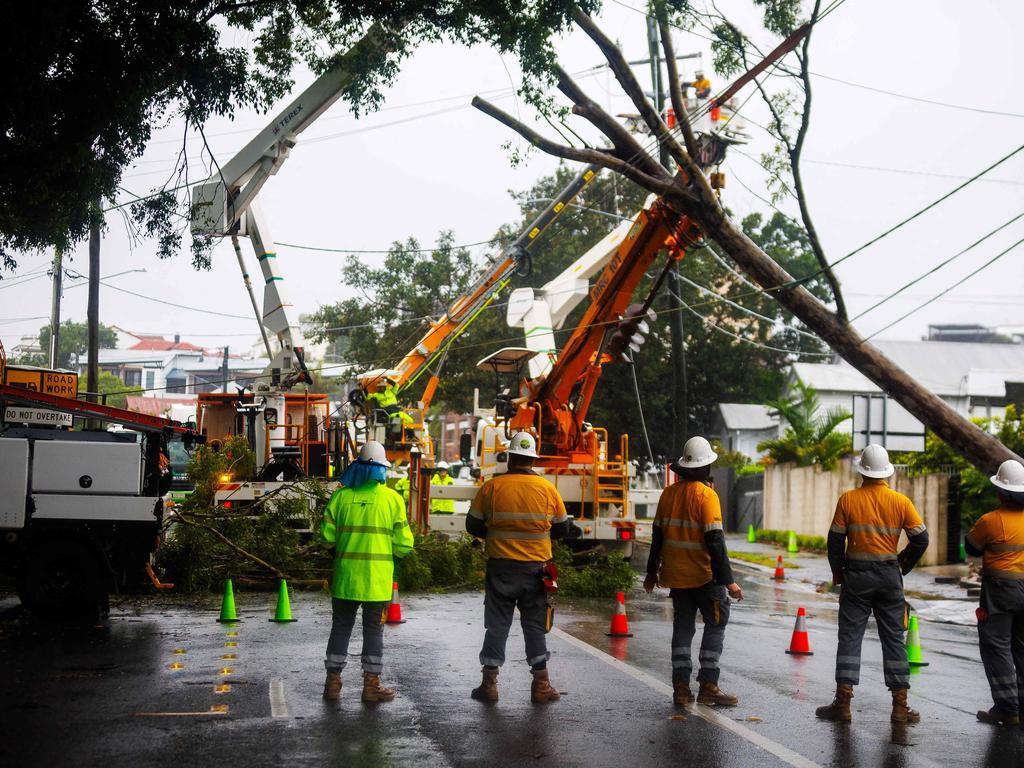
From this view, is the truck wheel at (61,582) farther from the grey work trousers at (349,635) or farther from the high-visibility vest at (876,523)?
the high-visibility vest at (876,523)

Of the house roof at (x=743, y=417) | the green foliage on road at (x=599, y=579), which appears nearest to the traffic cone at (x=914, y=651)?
the green foliage on road at (x=599, y=579)

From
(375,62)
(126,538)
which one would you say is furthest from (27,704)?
(375,62)

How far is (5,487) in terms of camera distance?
501 inches

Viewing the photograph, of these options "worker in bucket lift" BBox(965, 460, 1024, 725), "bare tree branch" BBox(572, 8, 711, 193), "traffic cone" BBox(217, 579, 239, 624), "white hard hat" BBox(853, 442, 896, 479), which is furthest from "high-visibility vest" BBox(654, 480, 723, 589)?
"bare tree branch" BBox(572, 8, 711, 193)

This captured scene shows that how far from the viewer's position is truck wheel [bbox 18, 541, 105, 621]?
508 inches

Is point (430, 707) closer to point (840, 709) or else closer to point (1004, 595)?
point (840, 709)

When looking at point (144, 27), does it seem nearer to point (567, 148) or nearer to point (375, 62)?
point (375, 62)

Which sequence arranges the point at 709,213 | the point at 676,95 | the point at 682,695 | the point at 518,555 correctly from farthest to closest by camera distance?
the point at 709,213
the point at 676,95
the point at 518,555
the point at 682,695

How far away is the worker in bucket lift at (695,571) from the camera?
884 centimetres

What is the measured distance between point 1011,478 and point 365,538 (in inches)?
190

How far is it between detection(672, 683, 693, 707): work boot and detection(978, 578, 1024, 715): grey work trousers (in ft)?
7.14

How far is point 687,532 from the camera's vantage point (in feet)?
29.7

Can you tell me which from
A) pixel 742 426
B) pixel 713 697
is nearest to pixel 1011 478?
pixel 713 697

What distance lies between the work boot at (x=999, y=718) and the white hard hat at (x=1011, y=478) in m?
1.62
